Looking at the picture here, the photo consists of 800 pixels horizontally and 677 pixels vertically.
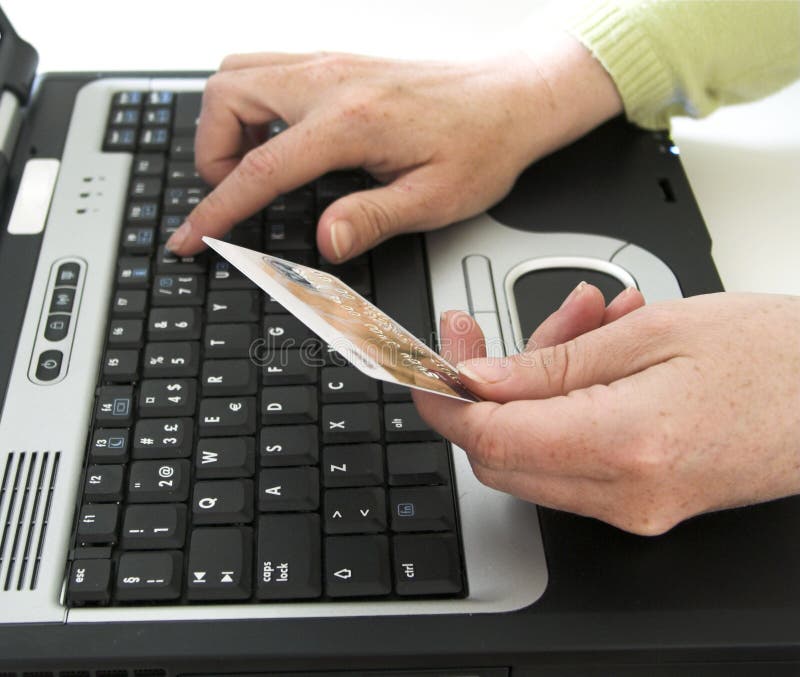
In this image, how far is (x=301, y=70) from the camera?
717 mm

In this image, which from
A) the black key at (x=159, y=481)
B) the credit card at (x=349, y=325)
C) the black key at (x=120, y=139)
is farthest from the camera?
the black key at (x=120, y=139)

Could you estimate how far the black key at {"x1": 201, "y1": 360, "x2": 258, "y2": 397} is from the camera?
58cm

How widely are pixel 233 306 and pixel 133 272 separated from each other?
88mm

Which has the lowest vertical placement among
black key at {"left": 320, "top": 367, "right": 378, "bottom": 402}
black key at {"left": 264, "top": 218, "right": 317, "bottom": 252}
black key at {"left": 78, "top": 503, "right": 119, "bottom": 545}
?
black key at {"left": 78, "top": 503, "right": 119, "bottom": 545}

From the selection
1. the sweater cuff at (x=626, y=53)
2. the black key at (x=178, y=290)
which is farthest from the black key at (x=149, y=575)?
the sweater cuff at (x=626, y=53)

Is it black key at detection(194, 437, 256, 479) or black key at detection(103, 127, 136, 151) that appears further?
black key at detection(103, 127, 136, 151)

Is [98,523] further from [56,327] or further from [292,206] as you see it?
[292,206]

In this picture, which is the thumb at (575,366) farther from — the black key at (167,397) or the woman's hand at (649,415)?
the black key at (167,397)

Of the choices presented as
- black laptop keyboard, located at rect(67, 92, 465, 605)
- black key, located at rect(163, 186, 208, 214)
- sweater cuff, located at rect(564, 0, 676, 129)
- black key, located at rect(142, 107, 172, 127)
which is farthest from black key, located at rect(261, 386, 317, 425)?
sweater cuff, located at rect(564, 0, 676, 129)

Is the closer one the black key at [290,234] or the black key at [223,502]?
the black key at [223,502]

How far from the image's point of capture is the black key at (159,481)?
530 millimetres

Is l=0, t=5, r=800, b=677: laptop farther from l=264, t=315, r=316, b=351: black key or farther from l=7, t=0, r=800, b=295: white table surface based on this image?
l=7, t=0, r=800, b=295: white table surface

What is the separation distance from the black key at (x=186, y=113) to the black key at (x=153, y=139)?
11 millimetres

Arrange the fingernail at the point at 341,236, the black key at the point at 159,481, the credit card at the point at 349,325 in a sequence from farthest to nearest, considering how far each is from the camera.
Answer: the fingernail at the point at 341,236
the black key at the point at 159,481
the credit card at the point at 349,325
